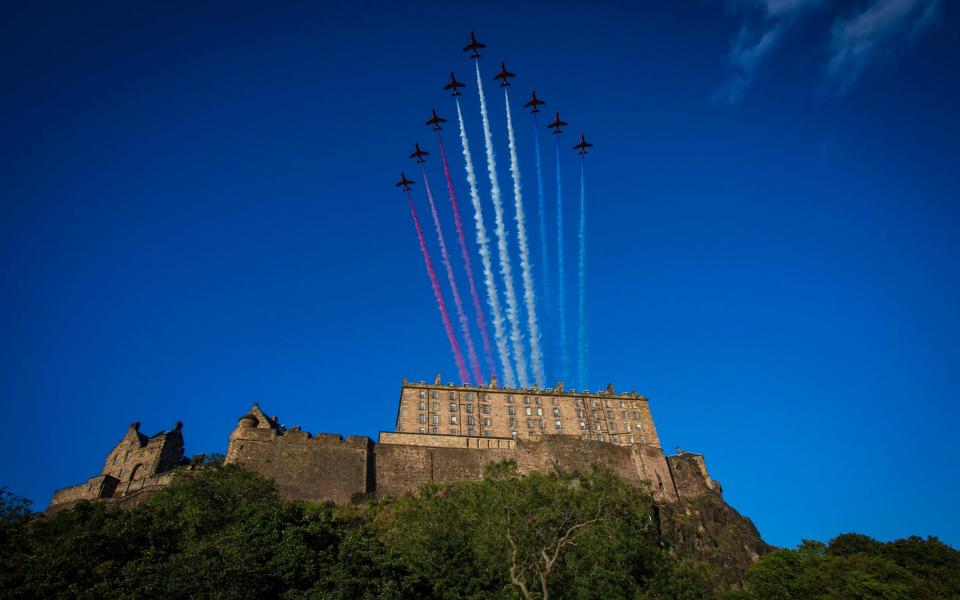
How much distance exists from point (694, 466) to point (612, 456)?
11.2 metres

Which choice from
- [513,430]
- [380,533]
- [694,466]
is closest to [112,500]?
[380,533]

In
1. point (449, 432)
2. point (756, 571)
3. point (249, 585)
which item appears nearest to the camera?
point (249, 585)

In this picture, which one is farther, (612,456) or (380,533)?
(612,456)

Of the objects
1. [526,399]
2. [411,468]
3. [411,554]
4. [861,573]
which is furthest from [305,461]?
[861,573]

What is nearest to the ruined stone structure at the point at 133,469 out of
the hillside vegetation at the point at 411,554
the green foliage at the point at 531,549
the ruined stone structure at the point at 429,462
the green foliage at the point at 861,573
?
the ruined stone structure at the point at 429,462

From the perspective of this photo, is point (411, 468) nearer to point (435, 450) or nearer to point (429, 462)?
point (429, 462)

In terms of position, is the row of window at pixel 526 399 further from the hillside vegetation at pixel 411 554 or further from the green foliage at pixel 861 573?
the green foliage at pixel 861 573

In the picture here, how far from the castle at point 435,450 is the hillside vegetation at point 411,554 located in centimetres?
397

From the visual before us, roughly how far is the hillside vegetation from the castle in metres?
3.97

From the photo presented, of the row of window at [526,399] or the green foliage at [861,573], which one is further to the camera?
the row of window at [526,399]

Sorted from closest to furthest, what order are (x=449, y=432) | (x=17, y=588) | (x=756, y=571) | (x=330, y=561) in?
(x=17, y=588), (x=330, y=561), (x=756, y=571), (x=449, y=432)

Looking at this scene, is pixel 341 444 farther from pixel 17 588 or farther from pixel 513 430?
pixel 17 588

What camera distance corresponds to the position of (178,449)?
197 feet

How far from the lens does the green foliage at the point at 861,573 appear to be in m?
40.7
